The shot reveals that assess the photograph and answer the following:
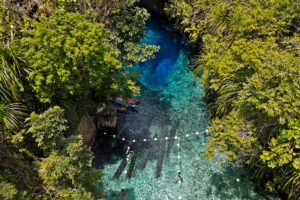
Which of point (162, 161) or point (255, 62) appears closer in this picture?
point (255, 62)

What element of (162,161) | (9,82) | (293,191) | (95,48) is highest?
(95,48)

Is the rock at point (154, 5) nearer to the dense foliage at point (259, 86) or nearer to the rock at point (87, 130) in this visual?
the dense foliage at point (259, 86)

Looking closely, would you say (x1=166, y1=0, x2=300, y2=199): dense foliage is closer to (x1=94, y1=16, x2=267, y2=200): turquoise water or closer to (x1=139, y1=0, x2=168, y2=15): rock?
(x1=94, y1=16, x2=267, y2=200): turquoise water

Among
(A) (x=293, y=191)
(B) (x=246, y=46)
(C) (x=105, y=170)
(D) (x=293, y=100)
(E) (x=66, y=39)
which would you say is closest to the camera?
(D) (x=293, y=100)

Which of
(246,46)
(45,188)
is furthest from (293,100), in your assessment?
(45,188)

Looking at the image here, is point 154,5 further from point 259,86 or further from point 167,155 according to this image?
point 259,86

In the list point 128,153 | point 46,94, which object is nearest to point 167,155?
point 128,153

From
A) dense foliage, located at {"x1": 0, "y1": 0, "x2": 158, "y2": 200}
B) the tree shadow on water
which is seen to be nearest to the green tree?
dense foliage, located at {"x1": 0, "y1": 0, "x2": 158, "y2": 200}

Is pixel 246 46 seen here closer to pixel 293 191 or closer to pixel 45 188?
pixel 293 191
